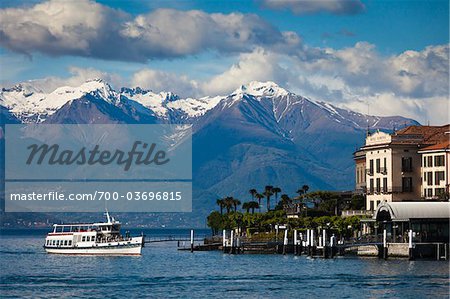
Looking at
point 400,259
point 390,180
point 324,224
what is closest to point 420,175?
point 390,180

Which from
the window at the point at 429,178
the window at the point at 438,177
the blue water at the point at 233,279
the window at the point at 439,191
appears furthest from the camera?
the window at the point at 429,178

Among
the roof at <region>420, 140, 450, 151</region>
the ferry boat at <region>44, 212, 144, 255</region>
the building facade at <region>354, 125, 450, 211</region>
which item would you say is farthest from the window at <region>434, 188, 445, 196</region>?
the ferry boat at <region>44, 212, 144, 255</region>

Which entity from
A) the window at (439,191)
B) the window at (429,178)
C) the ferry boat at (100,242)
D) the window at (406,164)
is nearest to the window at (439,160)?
the window at (429,178)

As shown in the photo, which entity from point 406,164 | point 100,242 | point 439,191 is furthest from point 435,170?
point 100,242

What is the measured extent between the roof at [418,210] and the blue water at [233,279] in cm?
690

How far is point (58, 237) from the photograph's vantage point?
182375 millimetres

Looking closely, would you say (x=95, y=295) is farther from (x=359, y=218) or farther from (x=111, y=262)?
(x=359, y=218)

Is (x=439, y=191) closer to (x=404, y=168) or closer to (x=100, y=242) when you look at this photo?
(x=404, y=168)

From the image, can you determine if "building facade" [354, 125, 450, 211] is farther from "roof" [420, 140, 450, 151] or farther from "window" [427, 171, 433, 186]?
"window" [427, 171, 433, 186]

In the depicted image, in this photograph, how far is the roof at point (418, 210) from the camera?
440 feet

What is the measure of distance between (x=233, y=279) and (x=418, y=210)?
33.8 meters

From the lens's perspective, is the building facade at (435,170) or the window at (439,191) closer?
the window at (439,191)

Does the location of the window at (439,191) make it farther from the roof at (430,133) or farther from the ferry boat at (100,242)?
the ferry boat at (100,242)

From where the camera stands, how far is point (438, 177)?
154 m
